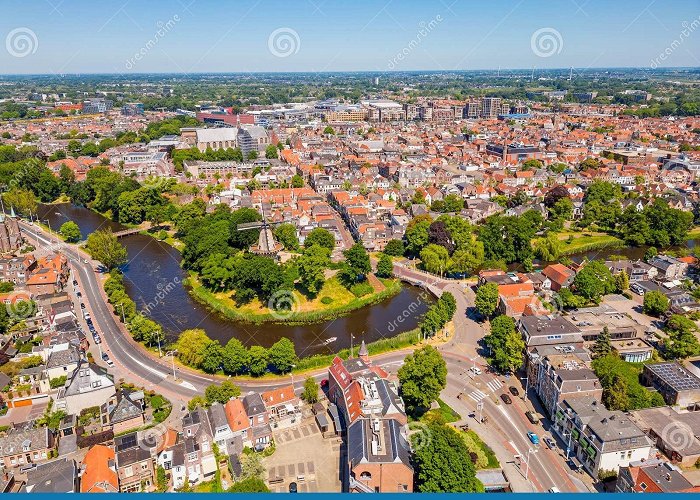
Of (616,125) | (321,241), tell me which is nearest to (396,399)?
→ (321,241)

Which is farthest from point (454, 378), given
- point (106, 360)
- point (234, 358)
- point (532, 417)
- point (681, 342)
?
point (106, 360)

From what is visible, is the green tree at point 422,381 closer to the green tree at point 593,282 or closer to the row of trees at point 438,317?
the row of trees at point 438,317

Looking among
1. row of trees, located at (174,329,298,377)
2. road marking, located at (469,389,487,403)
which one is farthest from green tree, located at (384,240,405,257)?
road marking, located at (469,389,487,403)

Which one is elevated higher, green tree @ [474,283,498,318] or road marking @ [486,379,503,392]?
green tree @ [474,283,498,318]

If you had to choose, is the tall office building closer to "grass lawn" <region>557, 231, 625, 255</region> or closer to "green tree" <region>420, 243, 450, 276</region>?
"grass lawn" <region>557, 231, 625, 255</region>

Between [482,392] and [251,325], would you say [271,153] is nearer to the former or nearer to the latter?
[251,325]

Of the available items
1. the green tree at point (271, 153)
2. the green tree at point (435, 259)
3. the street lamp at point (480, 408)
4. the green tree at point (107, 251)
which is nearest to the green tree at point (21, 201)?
the green tree at point (107, 251)
